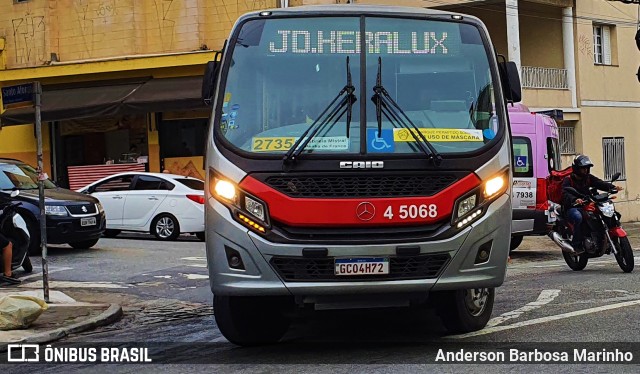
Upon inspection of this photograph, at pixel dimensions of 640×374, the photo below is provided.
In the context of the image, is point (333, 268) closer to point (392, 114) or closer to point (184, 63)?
point (392, 114)

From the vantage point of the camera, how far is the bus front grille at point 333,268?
7246 millimetres

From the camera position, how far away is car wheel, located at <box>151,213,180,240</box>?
19.8 metres

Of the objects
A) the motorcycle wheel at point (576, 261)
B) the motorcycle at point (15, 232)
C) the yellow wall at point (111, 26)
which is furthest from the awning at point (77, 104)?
the motorcycle wheel at point (576, 261)

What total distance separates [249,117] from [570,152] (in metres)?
21.5

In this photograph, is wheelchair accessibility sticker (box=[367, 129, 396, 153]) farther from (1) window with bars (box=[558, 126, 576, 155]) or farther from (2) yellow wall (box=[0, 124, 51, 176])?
(2) yellow wall (box=[0, 124, 51, 176])

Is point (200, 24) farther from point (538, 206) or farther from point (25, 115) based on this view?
point (538, 206)

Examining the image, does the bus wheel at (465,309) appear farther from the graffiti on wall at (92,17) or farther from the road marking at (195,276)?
the graffiti on wall at (92,17)

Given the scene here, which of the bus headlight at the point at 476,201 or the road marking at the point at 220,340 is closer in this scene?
the bus headlight at the point at 476,201

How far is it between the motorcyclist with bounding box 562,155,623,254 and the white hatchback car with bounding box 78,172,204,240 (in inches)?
316

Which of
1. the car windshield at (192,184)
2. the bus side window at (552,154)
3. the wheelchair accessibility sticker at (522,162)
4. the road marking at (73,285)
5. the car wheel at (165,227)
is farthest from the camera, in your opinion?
the car windshield at (192,184)

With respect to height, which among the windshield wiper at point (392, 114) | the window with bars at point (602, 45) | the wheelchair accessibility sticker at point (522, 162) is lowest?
the wheelchair accessibility sticker at point (522, 162)

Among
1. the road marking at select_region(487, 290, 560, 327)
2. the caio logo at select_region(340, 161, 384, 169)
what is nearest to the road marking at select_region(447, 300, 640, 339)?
the road marking at select_region(487, 290, 560, 327)

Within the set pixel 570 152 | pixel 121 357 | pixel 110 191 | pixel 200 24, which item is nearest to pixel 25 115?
pixel 200 24

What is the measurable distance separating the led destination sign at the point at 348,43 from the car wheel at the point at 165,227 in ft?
39.9
